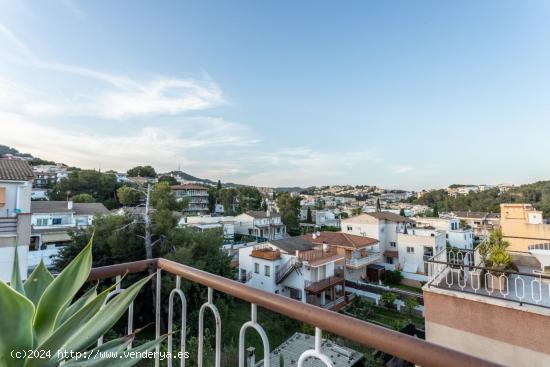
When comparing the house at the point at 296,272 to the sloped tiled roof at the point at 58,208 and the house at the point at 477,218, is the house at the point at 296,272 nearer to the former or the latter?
the sloped tiled roof at the point at 58,208

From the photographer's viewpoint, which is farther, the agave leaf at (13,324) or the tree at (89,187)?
the tree at (89,187)

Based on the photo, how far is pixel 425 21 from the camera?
6.95 metres

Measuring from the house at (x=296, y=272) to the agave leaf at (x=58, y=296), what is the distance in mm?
12971

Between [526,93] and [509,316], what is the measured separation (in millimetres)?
7404

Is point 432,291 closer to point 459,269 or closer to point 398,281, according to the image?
point 459,269

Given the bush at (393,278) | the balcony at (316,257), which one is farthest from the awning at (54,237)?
the bush at (393,278)

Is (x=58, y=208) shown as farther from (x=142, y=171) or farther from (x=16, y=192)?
(x=142, y=171)

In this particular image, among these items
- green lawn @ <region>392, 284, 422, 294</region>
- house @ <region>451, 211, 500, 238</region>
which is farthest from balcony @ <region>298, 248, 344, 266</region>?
house @ <region>451, 211, 500, 238</region>

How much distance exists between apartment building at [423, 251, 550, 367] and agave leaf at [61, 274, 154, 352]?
3231 mm

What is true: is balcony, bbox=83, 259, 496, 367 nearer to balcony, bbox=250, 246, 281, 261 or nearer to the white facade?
the white facade

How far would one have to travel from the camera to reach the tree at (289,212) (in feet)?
105

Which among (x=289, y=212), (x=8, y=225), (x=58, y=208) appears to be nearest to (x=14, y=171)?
(x=8, y=225)

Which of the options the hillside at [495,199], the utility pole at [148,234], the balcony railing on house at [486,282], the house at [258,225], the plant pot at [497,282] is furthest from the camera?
the house at [258,225]

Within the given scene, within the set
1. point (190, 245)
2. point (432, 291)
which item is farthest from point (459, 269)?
point (190, 245)
